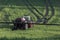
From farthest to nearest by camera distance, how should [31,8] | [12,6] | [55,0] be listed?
[55,0] → [12,6] → [31,8]

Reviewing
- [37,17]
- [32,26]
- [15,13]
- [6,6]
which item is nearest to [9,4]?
[6,6]

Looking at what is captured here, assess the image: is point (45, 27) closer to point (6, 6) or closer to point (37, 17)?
point (37, 17)

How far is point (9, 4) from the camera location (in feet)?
22.5

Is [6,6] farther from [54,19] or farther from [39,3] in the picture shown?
[54,19]

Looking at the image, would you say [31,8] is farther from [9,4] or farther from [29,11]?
[9,4]

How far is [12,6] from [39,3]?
3.65 ft

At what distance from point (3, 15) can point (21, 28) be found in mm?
1297

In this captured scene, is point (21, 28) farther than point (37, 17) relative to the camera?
No

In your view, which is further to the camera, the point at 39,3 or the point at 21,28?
the point at 39,3

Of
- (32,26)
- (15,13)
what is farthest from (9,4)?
(32,26)

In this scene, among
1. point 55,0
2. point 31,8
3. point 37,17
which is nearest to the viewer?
point 37,17

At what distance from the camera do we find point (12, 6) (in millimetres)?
6730

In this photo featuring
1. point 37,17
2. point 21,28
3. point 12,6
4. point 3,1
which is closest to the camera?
point 21,28

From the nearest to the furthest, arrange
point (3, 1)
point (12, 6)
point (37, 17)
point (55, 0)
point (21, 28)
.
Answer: point (21, 28)
point (37, 17)
point (12, 6)
point (3, 1)
point (55, 0)
